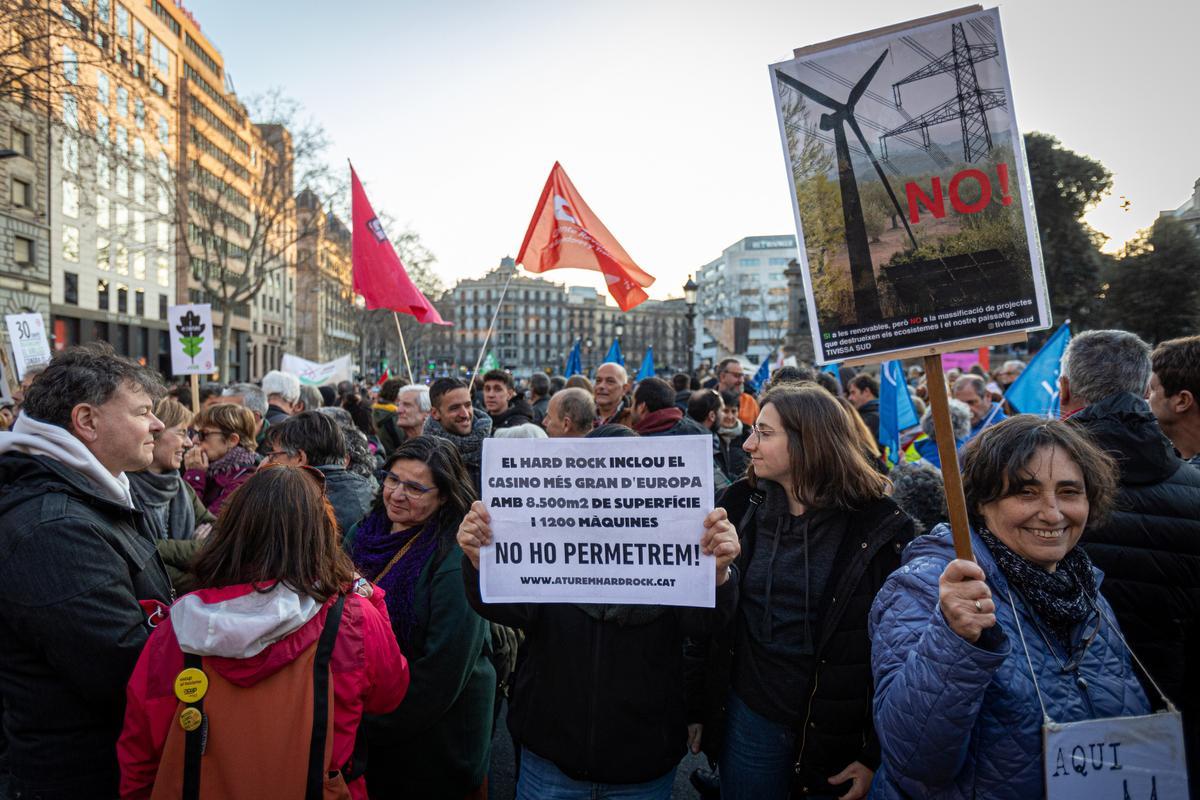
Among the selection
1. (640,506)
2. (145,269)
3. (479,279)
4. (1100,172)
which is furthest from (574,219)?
(479,279)

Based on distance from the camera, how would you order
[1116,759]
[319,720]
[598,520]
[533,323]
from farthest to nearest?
[533,323]
[598,520]
[319,720]
[1116,759]

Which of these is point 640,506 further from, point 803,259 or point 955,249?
point 955,249

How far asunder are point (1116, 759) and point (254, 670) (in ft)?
7.53

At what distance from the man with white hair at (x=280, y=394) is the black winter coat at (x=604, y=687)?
5.35 m

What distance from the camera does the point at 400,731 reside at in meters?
2.78

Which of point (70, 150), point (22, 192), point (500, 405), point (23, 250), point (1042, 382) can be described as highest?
point (22, 192)

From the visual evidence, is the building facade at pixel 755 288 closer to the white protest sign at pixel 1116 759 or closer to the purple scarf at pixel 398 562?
the purple scarf at pixel 398 562

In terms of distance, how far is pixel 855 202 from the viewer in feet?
6.59

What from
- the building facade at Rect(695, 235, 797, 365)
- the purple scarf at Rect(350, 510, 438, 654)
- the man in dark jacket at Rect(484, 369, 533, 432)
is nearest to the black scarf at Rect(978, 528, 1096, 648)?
the purple scarf at Rect(350, 510, 438, 654)

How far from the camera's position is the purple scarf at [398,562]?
292cm

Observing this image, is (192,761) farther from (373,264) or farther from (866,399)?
(866,399)

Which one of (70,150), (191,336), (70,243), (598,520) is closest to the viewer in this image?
(598,520)

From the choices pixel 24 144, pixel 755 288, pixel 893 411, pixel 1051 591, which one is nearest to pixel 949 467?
pixel 1051 591

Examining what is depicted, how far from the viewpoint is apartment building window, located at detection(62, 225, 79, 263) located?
3478 centimetres
